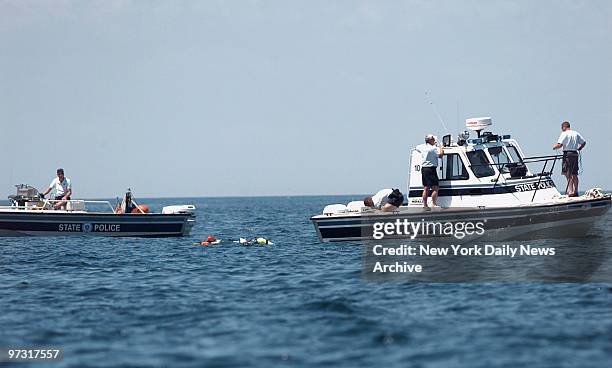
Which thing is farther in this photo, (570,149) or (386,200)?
(386,200)

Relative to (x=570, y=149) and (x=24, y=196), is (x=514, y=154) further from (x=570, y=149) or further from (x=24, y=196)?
(x=24, y=196)

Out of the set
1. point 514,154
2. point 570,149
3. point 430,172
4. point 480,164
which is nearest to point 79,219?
point 430,172

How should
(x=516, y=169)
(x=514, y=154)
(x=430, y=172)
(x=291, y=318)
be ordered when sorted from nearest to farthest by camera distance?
(x=291, y=318) → (x=430, y=172) → (x=516, y=169) → (x=514, y=154)

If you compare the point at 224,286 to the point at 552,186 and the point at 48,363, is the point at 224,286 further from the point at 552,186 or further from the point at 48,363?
the point at 552,186

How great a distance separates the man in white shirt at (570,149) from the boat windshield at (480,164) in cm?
185

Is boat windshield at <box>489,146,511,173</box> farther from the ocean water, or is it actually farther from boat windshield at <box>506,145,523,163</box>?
→ the ocean water

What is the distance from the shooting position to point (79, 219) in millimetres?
27828

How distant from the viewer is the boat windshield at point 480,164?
22203mm

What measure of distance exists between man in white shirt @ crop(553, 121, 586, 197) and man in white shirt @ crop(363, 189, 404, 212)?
14.6ft

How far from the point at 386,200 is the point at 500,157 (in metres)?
3.47

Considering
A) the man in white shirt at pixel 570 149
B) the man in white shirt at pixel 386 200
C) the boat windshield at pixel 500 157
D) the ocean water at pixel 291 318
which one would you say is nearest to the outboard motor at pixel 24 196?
the ocean water at pixel 291 318

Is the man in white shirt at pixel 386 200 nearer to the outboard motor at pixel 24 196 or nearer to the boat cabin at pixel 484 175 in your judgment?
the boat cabin at pixel 484 175

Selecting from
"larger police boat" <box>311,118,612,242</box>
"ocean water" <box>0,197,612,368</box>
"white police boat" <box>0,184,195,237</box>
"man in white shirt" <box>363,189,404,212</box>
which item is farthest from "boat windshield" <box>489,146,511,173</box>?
"white police boat" <box>0,184,195,237</box>

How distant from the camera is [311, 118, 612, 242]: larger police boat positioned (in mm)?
21250
